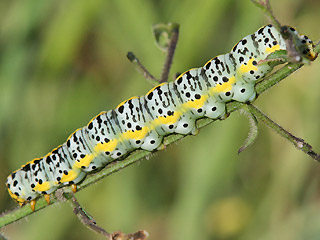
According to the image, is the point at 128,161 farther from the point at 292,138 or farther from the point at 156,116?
the point at 292,138

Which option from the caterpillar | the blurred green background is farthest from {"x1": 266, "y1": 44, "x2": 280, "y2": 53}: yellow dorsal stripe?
the blurred green background

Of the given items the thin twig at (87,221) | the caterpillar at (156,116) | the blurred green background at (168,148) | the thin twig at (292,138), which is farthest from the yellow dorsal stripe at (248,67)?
the blurred green background at (168,148)

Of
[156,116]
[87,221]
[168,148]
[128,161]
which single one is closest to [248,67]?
[156,116]

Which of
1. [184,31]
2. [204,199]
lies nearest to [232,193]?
[204,199]

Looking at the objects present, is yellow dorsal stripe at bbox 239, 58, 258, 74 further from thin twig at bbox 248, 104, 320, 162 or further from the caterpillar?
thin twig at bbox 248, 104, 320, 162

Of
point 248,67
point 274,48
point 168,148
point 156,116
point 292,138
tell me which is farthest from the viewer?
point 168,148

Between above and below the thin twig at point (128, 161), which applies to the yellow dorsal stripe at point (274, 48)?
above

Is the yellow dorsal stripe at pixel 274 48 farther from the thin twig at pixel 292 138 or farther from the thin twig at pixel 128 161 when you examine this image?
the thin twig at pixel 292 138
